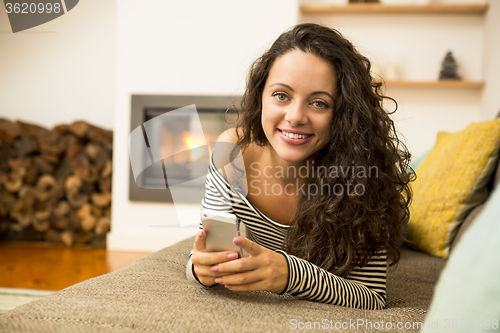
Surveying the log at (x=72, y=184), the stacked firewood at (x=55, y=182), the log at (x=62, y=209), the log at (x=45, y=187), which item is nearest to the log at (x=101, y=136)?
the stacked firewood at (x=55, y=182)

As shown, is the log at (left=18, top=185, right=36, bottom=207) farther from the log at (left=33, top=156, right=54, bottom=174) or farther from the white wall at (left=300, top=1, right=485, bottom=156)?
the white wall at (left=300, top=1, right=485, bottom=156)

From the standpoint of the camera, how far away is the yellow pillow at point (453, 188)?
120 cm

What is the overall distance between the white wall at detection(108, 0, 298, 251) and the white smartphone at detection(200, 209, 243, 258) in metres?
2.11

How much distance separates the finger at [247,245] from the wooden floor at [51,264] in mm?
1608

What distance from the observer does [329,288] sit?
2.54 feet

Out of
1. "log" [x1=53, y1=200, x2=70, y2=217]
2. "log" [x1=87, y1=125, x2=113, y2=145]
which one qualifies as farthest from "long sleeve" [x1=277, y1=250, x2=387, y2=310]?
"log" [x1=53, y1=200, x2=70, y2=217]

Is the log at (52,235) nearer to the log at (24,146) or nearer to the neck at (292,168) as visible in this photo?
the log at (24,146)

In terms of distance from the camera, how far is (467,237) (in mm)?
427

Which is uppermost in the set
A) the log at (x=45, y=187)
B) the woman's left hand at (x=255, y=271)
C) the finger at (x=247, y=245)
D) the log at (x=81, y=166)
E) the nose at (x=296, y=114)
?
the nose at (x=296, y=114)

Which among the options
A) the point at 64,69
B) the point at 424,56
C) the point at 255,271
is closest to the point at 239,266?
the point at 255,271

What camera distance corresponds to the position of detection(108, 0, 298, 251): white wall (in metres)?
2.85

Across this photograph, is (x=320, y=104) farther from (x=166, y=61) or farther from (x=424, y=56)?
(x=424, y=56)

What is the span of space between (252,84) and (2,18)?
359 centimetres

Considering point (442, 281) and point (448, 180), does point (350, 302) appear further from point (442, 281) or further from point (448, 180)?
point (448, 180)
